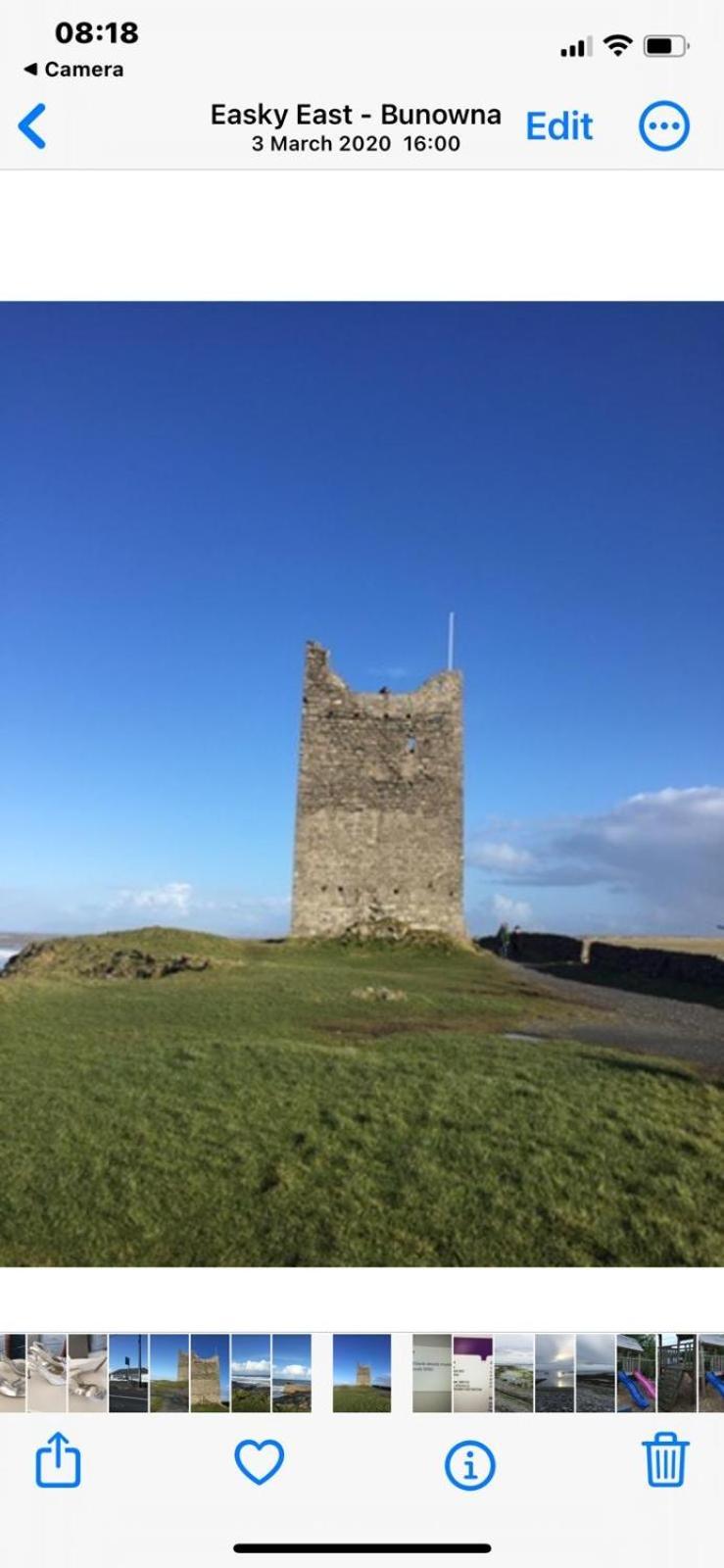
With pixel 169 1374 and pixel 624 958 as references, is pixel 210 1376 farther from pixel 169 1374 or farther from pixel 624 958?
pixel 624 958

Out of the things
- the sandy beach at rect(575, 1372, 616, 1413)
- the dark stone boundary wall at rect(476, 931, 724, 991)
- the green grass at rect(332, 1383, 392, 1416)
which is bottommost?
the dark stone boundary wall at rect(476, 931, 724, 991)

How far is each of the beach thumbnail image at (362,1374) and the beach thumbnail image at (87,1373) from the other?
1.95 ft

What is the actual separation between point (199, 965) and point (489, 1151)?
10.6 m

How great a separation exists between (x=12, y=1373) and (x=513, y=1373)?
51.8 inches

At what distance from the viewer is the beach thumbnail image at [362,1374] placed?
203 centimetres

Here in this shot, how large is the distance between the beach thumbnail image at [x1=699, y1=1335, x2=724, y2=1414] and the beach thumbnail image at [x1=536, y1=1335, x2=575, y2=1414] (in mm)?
337

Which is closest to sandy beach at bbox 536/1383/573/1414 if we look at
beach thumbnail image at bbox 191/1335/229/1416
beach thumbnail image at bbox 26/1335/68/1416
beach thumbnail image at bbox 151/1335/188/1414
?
beach thumbnail image at bbox 191/1335/229/1416

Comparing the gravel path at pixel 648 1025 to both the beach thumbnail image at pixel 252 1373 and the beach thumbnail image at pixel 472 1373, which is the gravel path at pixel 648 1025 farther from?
the beach thumbnail image at pixel 252 1373
